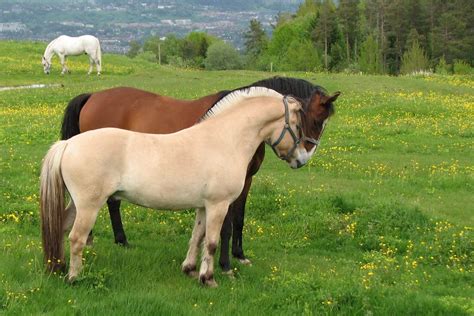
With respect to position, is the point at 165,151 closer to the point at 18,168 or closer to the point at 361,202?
the point at 361,202

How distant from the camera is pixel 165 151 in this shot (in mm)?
7016

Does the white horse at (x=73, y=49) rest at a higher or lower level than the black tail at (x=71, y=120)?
higher

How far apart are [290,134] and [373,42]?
8022 centimetres

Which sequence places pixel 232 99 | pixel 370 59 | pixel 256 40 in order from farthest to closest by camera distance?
pixel 256 40, pixel 370 59, pixel 232 99

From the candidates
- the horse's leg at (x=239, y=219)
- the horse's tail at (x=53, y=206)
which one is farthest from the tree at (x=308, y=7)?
the horse's tail at (x=53, y=206)

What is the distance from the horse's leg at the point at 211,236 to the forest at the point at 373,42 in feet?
197

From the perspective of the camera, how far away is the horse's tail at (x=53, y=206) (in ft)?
22.0

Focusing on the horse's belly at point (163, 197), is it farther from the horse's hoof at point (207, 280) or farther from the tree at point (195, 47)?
the tree at point (195, 47)

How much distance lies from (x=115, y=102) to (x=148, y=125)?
82 centimetres

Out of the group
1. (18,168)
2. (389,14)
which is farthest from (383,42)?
(18,168)

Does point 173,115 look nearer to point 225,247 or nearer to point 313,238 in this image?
point 225,247

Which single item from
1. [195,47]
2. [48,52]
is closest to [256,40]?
[195,47]

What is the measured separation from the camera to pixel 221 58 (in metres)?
109

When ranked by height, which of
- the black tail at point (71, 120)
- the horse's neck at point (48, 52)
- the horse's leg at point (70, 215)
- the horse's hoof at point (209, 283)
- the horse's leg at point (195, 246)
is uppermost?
the horse's neck at point (48, 52)
